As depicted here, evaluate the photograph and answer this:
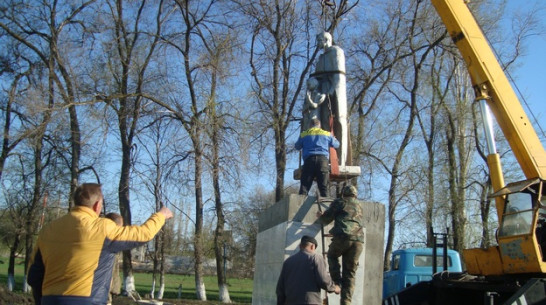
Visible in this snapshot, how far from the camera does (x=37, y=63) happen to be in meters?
21.5

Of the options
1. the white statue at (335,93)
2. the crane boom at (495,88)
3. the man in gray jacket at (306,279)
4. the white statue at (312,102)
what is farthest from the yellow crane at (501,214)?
the man in gray jacket at (306,279)

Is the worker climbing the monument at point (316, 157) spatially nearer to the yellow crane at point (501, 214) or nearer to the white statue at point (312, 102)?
the white statue at point (312, 102)

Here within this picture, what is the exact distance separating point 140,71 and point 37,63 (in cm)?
540

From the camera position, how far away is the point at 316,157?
299 inches

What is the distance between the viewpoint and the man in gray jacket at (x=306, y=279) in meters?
4.86

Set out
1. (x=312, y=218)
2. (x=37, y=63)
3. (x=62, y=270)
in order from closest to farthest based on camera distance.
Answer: (x=62, y=270)
(x=312, y=218)
(x=37, y=63)

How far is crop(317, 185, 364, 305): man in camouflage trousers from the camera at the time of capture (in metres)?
6.00

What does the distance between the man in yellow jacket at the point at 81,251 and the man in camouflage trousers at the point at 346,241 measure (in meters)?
2.84

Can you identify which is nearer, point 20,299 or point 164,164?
point 20,299

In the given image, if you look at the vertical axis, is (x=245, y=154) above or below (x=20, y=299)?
above

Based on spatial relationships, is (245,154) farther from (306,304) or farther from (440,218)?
(306,304)

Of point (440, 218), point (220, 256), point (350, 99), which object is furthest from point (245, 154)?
point (440, 218)

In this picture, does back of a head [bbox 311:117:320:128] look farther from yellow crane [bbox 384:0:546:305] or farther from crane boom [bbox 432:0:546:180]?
crane boom [bbox 432:0:546:180]

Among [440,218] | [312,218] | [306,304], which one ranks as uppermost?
[440,218]
